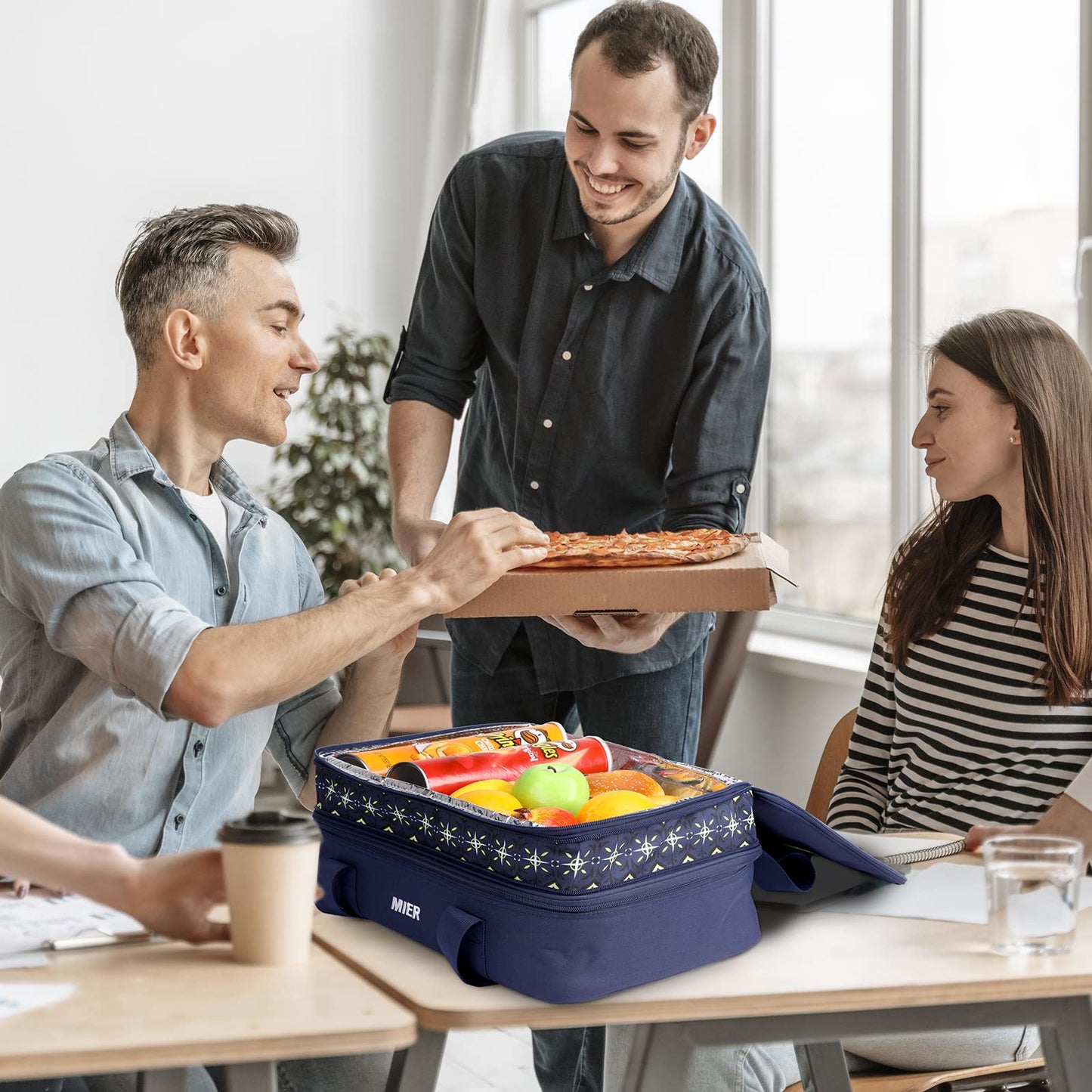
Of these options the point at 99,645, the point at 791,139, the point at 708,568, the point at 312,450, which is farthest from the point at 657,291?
the point at 312,450

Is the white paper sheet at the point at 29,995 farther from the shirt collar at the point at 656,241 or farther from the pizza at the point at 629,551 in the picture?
the shirt collar at the point at 656,241

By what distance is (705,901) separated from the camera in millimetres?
1188

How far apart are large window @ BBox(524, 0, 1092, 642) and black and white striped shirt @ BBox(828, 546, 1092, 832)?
125cm

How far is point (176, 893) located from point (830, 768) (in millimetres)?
→ 1179

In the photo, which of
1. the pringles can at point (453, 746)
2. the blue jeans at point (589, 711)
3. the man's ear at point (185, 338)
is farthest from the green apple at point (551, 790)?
the blue jeans at point (589, 711)

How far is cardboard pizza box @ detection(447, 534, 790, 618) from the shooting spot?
1664 mm

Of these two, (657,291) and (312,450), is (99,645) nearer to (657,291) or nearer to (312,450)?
(657,291)

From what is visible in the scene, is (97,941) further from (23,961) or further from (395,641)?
(395,641)

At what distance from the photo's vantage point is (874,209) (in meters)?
3.80

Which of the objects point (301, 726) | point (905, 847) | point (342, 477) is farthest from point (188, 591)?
point (342, 477)

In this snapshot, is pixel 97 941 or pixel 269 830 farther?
pixel 97 941

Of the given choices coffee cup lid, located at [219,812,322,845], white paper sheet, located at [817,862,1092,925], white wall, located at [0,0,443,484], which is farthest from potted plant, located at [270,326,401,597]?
coffee cup lid, located at [219,812,322,845]

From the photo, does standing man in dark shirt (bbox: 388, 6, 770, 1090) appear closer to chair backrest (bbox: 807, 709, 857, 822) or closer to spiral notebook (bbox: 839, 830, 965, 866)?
chair backrest (bbox: 807, 709, 857, 822)

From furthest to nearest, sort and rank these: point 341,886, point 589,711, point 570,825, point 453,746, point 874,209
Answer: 1. point 874,209
2. point 589,711
3. point 453,746
4. point 341,886
5. point 570,825
